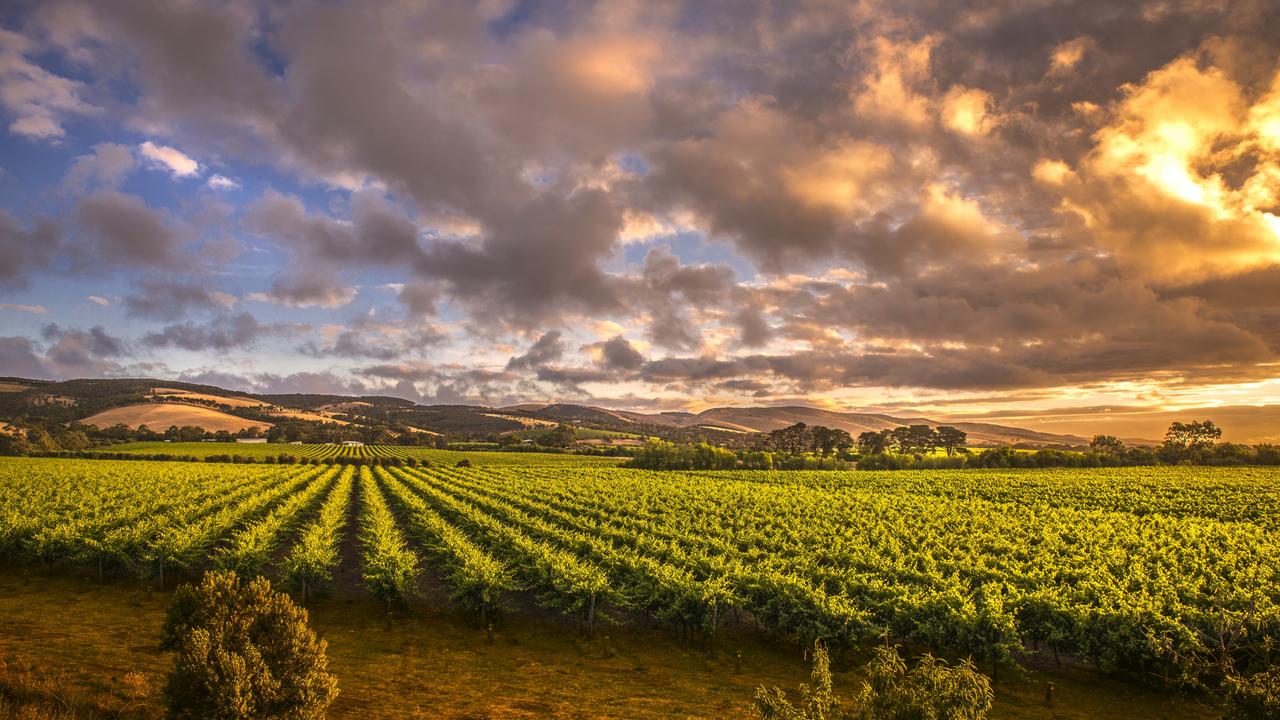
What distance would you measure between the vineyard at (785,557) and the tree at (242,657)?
441 inches

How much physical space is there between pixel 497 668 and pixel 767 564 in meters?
13.4

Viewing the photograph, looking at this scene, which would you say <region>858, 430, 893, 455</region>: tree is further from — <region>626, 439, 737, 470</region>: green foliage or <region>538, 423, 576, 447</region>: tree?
<region>538, 423, 576, 447</region>: tree

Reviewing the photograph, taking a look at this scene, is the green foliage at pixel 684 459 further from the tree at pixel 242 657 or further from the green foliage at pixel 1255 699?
the green foliage at pixel 1255 699

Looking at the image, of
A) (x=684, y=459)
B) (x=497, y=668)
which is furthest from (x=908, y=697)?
(x=684, y=459)

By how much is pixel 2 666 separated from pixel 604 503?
137 ft

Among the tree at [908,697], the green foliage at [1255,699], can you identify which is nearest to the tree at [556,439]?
the tree at [908,697]

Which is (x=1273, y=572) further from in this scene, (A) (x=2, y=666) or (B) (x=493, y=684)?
(A) (x=2, y=666)

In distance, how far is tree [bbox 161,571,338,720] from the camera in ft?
40.9

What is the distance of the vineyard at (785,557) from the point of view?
69.4ft

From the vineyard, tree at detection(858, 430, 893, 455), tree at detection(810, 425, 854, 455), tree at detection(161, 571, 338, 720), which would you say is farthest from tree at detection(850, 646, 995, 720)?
tree at detection(858, 430, 893, 455)

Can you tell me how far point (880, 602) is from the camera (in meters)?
22.6

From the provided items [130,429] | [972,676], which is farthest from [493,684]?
[130,429]

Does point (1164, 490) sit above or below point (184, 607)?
below

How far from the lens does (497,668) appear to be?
2175 centimetres
